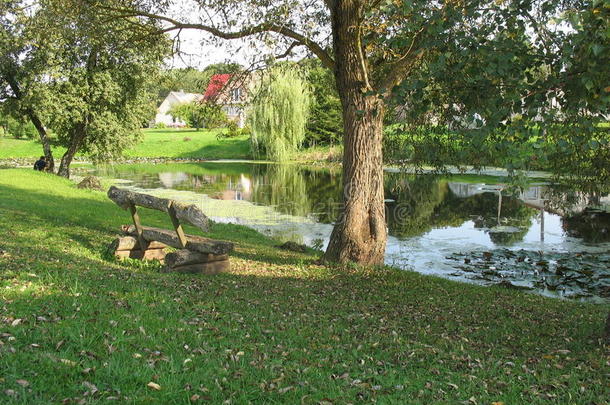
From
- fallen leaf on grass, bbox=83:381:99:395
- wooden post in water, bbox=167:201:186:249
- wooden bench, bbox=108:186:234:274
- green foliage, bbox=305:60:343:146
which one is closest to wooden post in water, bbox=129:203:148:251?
wooden bench, bbox=108:186:234:274

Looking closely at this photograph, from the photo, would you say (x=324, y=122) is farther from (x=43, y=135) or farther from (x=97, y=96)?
(x=97, y=96)

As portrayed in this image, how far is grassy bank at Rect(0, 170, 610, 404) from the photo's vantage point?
417 centimetres

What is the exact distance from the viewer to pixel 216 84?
1338cm

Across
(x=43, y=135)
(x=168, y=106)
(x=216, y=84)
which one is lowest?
(x=43, y=135)

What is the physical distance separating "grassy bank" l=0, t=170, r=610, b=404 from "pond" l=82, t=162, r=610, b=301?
6.01 feet

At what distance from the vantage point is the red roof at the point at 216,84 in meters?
13.1

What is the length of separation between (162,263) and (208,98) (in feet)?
15.8

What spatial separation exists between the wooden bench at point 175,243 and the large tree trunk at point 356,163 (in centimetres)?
281

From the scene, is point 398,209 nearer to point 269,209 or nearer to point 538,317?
point 269,209

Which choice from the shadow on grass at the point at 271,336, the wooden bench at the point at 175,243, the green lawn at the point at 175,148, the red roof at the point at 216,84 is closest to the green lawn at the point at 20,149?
the green lawn at the point at 175,148

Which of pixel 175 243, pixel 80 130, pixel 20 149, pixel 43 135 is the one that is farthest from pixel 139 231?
pixel 20 149

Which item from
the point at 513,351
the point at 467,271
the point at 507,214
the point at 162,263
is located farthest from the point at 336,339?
the point at 507,214

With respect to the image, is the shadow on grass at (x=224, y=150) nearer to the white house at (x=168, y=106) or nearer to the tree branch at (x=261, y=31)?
the tree branch at (x=261, y=31)

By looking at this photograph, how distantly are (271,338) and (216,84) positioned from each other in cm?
892
